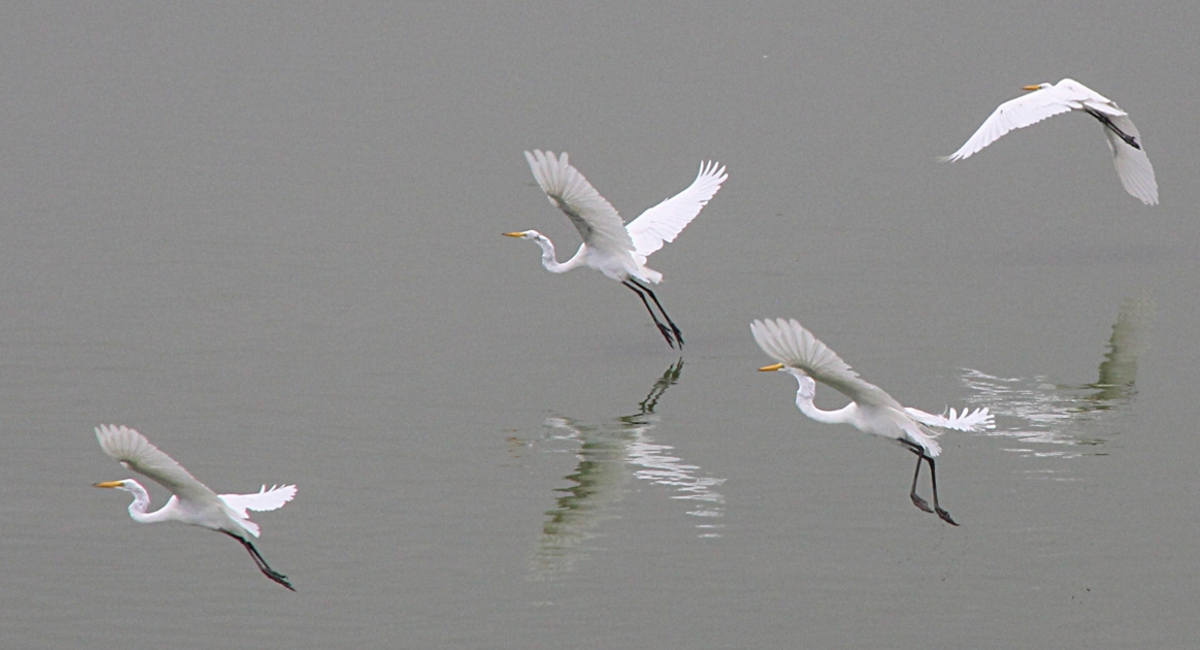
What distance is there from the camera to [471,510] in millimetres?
10430

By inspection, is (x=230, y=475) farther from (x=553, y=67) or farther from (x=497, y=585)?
(x=553, y=67)

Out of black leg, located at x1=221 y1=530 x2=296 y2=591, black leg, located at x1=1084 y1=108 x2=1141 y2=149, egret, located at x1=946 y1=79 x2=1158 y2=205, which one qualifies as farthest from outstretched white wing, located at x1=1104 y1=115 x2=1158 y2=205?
black leg, located at x1=221 y1=530 x2=296 y2=591

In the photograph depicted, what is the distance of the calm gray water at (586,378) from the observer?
9.06 m

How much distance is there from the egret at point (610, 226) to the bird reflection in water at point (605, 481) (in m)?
1.21

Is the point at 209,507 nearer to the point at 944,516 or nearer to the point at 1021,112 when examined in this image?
the point at 944,516

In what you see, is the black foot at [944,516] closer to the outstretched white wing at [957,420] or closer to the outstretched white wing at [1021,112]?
the outstretched white wing at [957,420]

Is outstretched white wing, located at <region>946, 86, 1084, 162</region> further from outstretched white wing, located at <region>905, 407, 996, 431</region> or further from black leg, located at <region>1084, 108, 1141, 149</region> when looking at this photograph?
outstretched white wing, located at <region>905, 407, 996, 431</region>

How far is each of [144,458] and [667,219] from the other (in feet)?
23.6

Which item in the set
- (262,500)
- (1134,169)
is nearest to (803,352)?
(262,500)

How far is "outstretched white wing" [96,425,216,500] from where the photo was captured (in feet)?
25.0

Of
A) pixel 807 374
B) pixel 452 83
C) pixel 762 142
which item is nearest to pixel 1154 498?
pixel 807 374

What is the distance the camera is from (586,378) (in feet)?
44.9

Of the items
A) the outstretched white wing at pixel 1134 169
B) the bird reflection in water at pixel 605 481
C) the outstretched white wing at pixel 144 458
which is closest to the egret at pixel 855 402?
the bird reflection in water at pixel 605 481

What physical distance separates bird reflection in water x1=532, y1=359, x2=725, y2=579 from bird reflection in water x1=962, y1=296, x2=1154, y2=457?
2.18 metres
